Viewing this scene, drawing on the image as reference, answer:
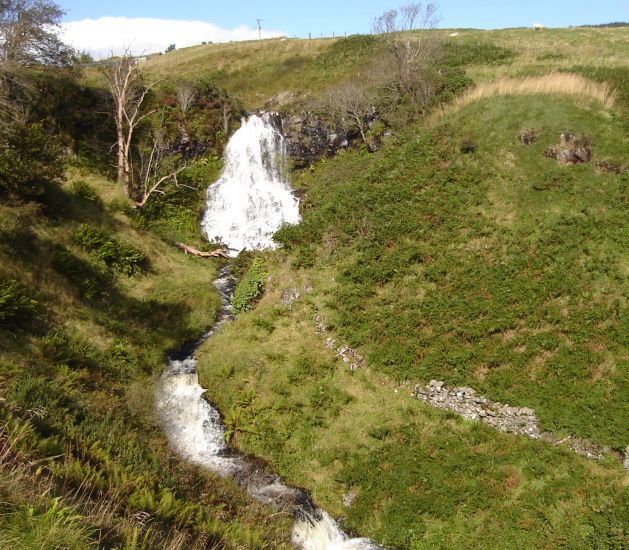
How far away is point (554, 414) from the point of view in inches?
553

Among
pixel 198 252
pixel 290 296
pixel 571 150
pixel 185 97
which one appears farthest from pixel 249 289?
pixel 185 97

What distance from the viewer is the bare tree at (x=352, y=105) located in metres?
34.1

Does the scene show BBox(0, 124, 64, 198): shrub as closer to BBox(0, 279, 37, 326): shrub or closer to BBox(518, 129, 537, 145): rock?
BBox(0, 279, 37, 326): shrub

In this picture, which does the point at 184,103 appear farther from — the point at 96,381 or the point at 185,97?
the point at 96,381

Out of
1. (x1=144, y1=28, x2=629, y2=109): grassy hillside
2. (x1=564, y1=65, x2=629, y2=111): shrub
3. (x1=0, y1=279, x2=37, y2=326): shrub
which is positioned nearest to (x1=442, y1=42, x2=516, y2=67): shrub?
(x1=144, y1=28, x2=629, y2=109): grassy hillside

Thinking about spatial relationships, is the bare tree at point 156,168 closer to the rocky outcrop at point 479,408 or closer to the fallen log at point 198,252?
the fallen log at point 198,252

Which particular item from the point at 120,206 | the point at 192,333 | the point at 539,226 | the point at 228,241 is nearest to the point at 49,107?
the point at 120,206

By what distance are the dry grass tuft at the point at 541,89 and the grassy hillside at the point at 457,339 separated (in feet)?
2.59

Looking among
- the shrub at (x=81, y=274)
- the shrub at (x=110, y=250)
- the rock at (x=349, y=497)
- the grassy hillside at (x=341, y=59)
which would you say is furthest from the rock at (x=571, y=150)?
the shrub at (x=81, y=274)

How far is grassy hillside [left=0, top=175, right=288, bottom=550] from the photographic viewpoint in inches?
268

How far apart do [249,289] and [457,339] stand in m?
11.8

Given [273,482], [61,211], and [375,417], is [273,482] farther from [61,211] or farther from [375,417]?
[61,211]

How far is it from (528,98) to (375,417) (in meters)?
24.5

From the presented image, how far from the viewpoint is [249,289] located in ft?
77.4
